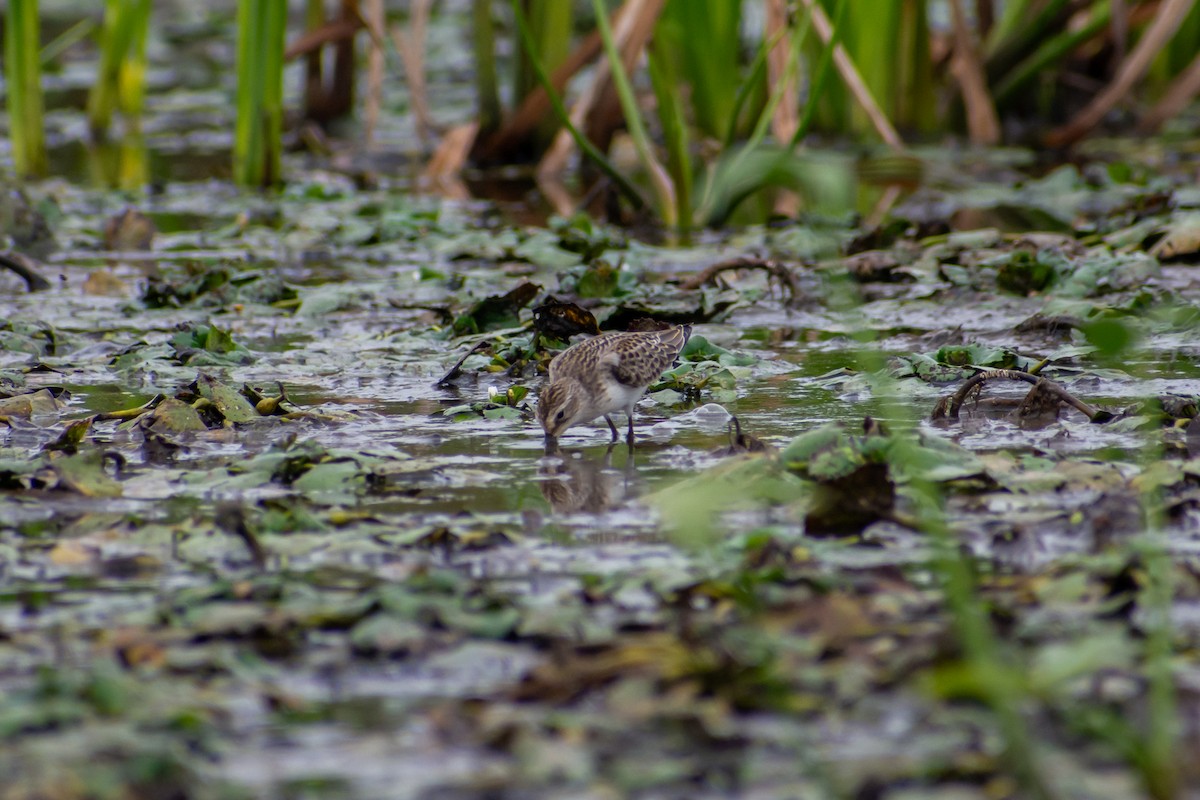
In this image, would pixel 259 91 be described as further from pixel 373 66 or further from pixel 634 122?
pixel 634 122

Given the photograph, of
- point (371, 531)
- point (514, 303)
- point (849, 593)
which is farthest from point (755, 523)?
point (514, 303)

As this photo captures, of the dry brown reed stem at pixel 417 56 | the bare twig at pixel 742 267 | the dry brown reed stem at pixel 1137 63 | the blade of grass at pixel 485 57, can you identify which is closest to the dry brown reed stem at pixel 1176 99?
the dry brown reed stem at pixel 1137 63

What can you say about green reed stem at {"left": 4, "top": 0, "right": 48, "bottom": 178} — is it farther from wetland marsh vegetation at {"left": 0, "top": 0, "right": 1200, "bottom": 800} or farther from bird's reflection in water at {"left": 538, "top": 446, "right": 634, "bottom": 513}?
bird's reflection in water at {"left": 538, "top": 446, "right": 634, "bottom": 513}

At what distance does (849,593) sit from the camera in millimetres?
3695

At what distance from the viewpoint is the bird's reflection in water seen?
4637mm

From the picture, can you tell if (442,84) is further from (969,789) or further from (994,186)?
(969,789)

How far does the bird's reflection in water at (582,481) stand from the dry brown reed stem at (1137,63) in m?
7.45

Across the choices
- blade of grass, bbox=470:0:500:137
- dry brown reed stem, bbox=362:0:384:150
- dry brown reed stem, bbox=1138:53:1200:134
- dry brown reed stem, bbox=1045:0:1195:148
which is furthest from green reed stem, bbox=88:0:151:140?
dry brown reed stem, bbox=1138:53:1200:134

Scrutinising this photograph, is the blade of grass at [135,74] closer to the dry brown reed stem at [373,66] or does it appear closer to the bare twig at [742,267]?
the dry brown reed stem at [373,66]

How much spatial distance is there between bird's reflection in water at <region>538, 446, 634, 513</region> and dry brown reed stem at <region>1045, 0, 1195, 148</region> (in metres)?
7.45

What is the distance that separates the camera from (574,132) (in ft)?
28.5

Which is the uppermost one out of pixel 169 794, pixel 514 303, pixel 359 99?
pixel 359 99

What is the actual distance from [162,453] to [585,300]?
279 cm

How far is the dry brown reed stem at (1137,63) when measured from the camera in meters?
11.2
